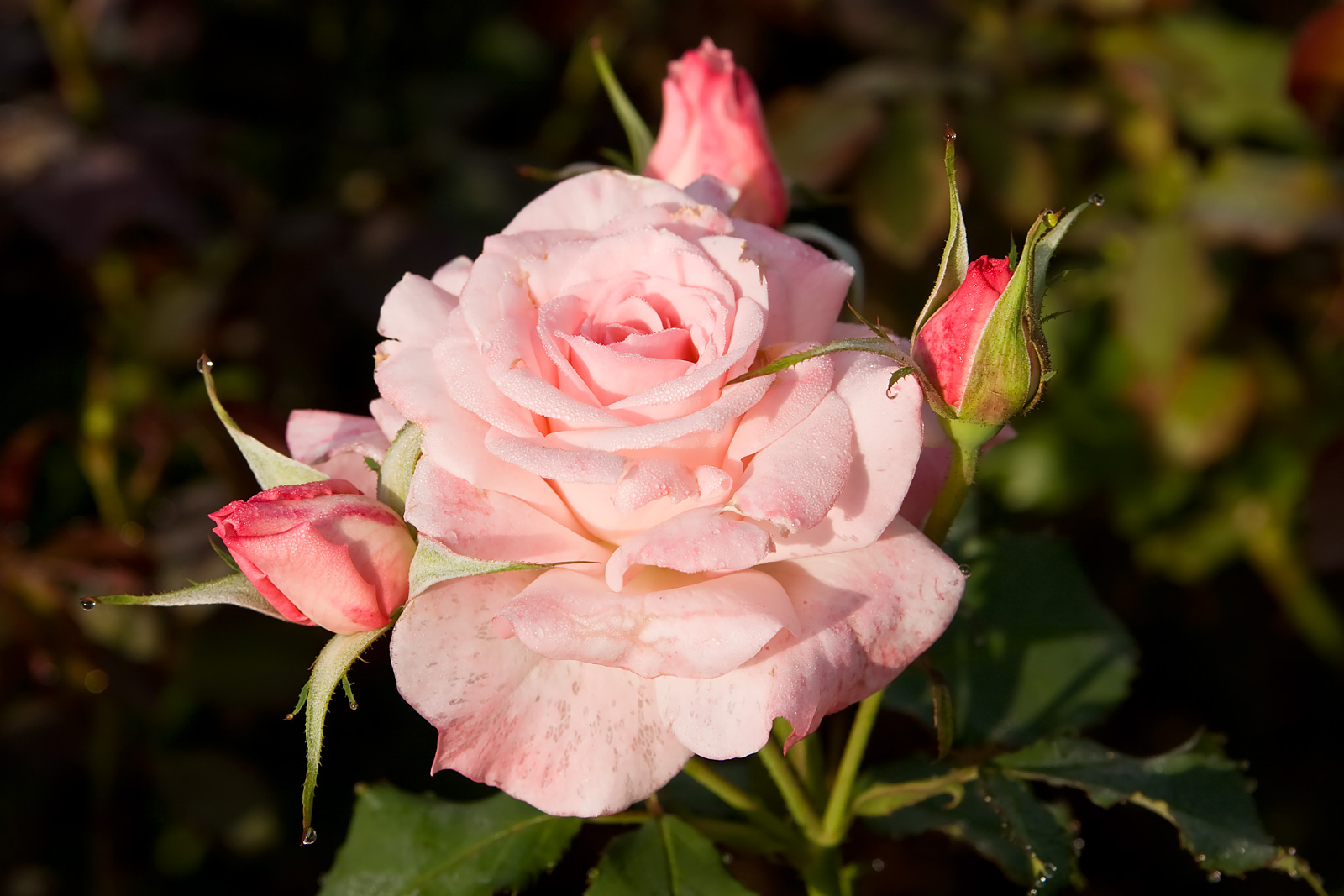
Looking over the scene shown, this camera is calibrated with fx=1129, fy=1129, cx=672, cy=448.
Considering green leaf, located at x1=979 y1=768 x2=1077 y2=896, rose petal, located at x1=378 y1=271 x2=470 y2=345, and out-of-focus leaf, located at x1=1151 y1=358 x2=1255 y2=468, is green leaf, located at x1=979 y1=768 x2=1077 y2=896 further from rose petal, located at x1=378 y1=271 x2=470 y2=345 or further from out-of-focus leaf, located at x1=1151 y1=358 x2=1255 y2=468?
out-of-focus leaf, located at x1=1151 y1=358 x2=1255 y2=468

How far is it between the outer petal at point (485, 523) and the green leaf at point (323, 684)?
7cm

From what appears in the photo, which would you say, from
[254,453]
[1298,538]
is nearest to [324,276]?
[254,453]

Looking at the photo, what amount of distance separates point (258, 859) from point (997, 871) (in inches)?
34.6

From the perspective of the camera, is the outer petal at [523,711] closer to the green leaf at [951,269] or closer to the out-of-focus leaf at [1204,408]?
the green leaf at [951,269]

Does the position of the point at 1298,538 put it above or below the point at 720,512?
below

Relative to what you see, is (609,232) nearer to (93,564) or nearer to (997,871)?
(93,564)

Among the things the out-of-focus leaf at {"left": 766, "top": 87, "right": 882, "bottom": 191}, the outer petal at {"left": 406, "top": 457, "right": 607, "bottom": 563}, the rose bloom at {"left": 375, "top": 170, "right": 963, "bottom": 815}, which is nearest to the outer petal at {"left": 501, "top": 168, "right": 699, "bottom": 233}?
the rose bloom at {"left": 375, "top": 170, "right": 963, "bottom": 815}

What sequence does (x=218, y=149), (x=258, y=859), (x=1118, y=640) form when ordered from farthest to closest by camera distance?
1. (x=218, y=149)
2. (x=258, y=859)
3. (x=1118, y=640)

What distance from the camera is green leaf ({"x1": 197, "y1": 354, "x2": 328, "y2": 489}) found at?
0.56m

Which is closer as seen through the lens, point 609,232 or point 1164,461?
point 609,232

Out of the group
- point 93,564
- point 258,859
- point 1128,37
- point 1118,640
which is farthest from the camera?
point 1128,37

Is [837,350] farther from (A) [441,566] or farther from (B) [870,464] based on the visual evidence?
(A) [441,566]

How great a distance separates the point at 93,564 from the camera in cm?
107

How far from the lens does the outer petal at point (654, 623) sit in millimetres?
472
